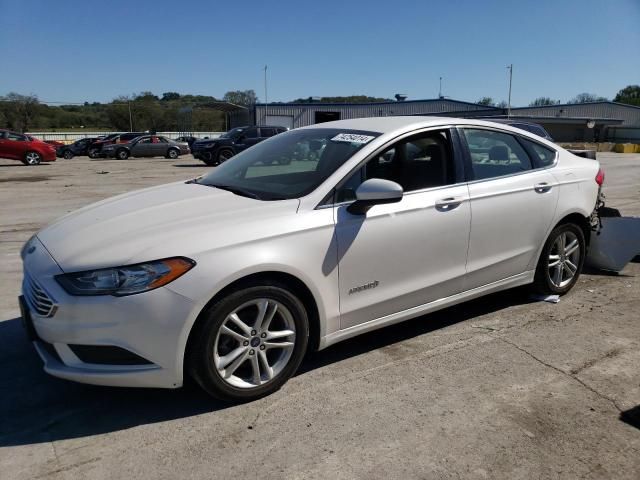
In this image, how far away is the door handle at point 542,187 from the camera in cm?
435

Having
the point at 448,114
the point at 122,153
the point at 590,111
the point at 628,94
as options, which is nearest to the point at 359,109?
the point at 448,114

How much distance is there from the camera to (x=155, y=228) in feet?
9.73

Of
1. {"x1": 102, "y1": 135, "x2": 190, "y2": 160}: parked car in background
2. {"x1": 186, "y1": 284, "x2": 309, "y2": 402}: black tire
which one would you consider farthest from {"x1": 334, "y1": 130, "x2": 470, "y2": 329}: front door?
{"x1": 102, "y1": 135, "x2": 190, "y2": 160}: parked car in background

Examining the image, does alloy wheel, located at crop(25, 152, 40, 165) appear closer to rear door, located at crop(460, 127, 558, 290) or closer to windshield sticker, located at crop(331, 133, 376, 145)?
windshield sticker, located at crop(331, 133, 376, 145)

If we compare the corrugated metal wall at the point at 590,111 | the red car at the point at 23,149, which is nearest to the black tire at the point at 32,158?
the red car at the point at 23,149

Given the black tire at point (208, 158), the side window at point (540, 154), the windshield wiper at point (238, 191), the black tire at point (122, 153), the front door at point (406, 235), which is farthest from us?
the black tire at point (122, 153)

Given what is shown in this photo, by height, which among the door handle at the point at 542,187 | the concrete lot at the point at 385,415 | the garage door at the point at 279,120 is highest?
the garage door at the point at 279,120

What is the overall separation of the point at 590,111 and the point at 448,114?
2997cm

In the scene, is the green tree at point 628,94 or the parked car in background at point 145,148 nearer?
the parked car in background at point 145,148

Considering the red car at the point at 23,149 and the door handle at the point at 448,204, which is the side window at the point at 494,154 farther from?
Result: the red car at the point at 23,149

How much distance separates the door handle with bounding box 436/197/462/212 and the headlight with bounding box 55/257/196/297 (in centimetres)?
185

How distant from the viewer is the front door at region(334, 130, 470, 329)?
130 inches

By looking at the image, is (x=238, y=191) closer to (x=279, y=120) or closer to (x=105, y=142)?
(x=105, y=142)

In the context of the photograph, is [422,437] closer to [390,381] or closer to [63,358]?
[390,381]
